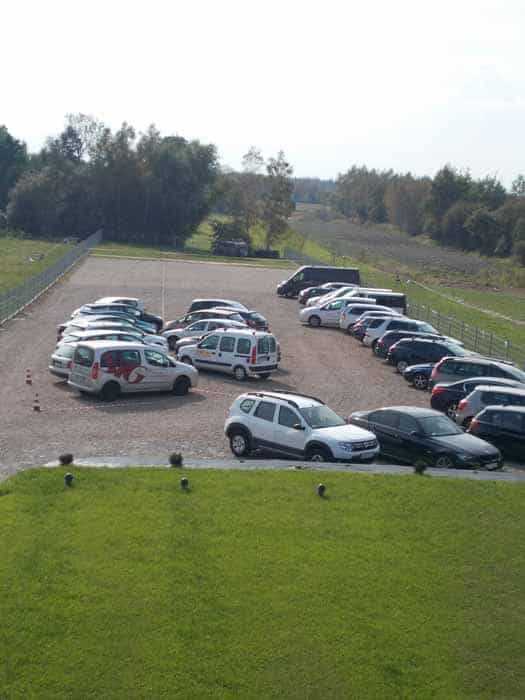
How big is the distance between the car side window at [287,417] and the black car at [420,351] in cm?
1403

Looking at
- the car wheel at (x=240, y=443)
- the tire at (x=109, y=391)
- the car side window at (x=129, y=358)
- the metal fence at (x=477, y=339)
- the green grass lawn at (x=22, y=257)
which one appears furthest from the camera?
the green grass lawn at (x=22, y=257)

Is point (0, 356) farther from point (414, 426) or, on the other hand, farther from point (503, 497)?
point (503, 497)

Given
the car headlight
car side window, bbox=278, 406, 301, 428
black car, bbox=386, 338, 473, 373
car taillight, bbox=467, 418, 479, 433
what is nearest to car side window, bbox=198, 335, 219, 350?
black car, bbox=386, 338, 473, 373

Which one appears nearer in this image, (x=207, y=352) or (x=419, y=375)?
(x=207, y=352)

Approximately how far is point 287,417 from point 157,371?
26.4 feet

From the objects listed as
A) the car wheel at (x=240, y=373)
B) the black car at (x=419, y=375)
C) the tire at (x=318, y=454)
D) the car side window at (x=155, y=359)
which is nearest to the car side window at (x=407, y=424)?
the tire at (x=318, y=454)

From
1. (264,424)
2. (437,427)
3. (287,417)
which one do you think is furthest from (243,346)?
(437,427)

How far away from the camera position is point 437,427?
67.9 ft

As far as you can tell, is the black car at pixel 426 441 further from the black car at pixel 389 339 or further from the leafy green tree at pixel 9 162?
the leafy green tree at pixel 9 162

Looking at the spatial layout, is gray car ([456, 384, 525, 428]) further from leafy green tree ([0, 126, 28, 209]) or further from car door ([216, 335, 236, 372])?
leafy green tree ([0, 126, 28, 209])

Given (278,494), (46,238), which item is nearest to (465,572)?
(278,494)

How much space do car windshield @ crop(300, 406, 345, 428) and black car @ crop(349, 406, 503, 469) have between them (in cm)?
112

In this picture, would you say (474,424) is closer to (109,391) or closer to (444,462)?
(444,462)

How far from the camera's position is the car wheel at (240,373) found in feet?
100
